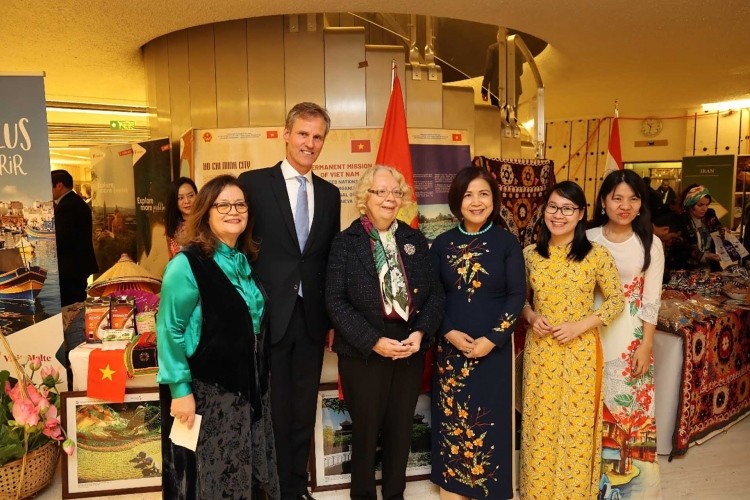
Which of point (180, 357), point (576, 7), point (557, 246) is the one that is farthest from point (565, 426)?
point (576, 7)

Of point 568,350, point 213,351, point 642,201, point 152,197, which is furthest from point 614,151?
point 152,197

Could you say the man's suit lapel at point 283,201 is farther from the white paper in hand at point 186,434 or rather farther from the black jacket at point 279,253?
the white paper in hand at point 186,434

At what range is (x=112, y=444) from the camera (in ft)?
8.04

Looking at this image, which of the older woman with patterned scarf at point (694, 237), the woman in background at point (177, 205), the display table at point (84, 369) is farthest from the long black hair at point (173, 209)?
the older woman with patterned scarf at point (694, 237)

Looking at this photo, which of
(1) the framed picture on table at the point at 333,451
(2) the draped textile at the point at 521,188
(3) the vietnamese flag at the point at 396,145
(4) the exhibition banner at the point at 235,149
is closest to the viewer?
(1) the framed picture on table at the point at 333,451

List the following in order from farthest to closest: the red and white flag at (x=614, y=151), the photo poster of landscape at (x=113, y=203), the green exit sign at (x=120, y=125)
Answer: the green exit sign at (x=120, y=125)
the photo poster of landscape at (x=113, y=203)
the red and white flag at (x=614, y=151)

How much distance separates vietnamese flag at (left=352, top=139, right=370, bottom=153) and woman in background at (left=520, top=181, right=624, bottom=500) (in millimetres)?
1442

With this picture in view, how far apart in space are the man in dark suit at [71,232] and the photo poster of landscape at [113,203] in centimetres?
41

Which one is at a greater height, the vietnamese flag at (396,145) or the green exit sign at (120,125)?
the green exit sign at (120,125)

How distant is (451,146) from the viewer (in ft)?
10.7

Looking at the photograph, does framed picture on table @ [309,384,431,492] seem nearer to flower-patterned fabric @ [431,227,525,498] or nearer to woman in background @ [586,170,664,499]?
flower-patterned fabric @ [431,227,525,498]

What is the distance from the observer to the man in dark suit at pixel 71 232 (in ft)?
12.2

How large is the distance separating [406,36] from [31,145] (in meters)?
2.55

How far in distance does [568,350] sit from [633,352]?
0.36 meters
